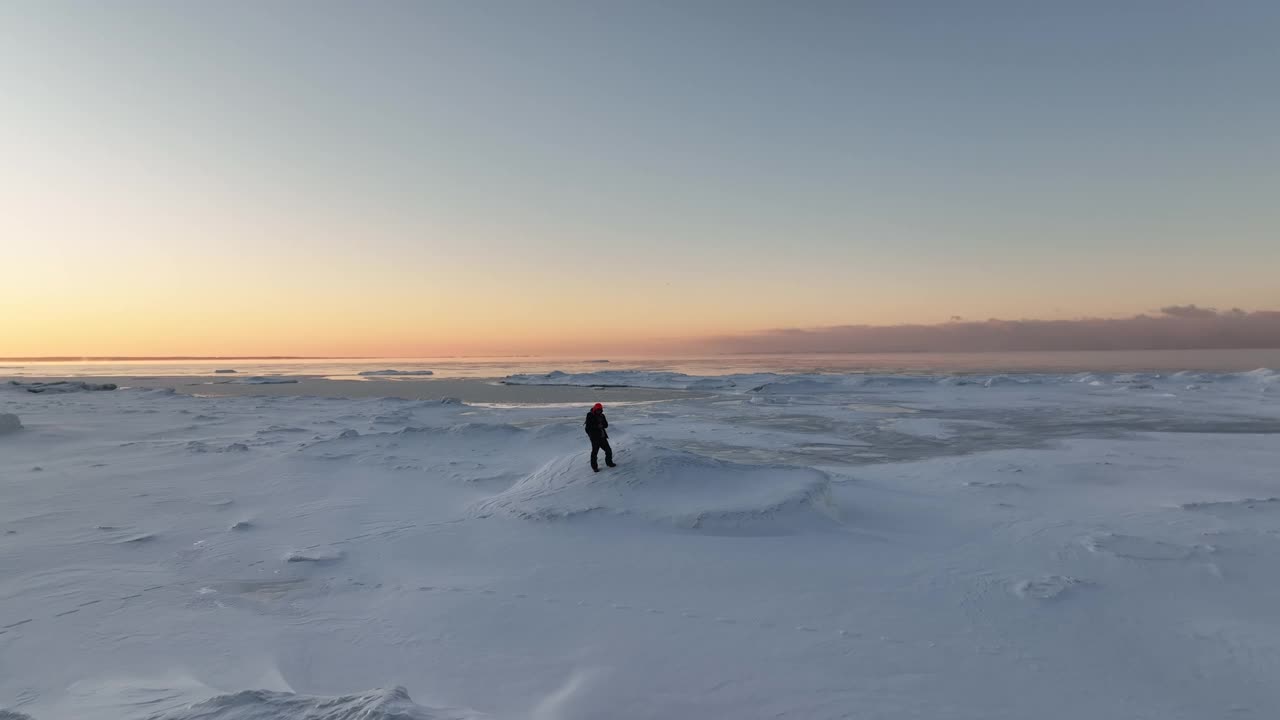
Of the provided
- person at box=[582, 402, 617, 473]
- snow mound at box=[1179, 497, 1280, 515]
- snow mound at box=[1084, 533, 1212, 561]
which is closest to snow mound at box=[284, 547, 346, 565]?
person at box=[582, 402, 617, 473]

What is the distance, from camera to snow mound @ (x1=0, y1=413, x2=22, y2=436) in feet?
58.5

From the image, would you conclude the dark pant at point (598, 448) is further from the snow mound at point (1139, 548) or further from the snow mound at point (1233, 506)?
the snow mound at point (1233, 506)

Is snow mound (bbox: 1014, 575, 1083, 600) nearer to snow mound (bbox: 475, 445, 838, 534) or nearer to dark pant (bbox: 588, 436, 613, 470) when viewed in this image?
snow mound (bbox: 475, 445, 838, 534)

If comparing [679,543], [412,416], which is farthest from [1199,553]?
[412,416]

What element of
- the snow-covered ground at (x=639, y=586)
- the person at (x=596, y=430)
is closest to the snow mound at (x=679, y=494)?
A: the snow-covered ground at (x=639, y=586)

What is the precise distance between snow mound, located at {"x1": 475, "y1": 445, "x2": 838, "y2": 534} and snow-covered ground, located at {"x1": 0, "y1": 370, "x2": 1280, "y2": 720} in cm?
6

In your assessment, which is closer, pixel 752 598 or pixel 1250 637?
pixel 1250 637

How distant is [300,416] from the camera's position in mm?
25078

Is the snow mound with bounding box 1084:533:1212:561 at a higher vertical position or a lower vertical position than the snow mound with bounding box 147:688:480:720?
lower

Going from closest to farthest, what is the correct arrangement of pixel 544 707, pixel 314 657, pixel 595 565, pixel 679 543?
pixel 544 707 < pixel 314 657 < pixel 595 565 < pixel 679 543

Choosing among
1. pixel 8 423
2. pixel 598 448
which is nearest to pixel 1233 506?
pixel 598 448

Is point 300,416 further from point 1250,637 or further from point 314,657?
point 1250,637

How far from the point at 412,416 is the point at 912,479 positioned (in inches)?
739

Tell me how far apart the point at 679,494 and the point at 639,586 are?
292 centimetres
